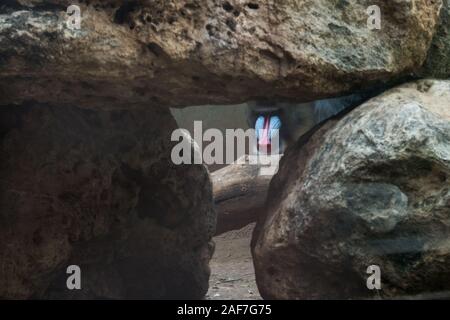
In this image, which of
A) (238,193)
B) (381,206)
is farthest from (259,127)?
(238,193)

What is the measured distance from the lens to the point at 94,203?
9.80 ft

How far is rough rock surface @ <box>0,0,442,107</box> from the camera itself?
2193 mm

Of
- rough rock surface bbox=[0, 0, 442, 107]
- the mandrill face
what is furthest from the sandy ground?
rough rock surface bbox=[0, 0, 442, 107]

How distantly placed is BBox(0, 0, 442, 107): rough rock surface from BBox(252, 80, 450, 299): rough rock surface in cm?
21

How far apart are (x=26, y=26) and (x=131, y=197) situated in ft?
3.92

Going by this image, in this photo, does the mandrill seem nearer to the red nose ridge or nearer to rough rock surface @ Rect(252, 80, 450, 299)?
the red nose ridge

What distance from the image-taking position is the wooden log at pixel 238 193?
12.3 feet

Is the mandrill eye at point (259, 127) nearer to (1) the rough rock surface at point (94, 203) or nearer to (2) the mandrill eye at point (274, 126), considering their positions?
(2) the mandrill eye at point (274, 126)

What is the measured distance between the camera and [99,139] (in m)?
2.93

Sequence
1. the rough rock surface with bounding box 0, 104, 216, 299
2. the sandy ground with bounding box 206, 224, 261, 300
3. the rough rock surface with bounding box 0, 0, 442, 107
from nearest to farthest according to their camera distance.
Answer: the rough rock surface with bounding box 0, 0, 442, 107 < the sandy ground with bounding box 206, 224, 261, 300 < the rough rock surface with bounding box 0, 104, 216, 299

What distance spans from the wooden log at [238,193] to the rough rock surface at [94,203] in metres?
0.40

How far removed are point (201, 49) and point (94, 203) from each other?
1041 millimetres

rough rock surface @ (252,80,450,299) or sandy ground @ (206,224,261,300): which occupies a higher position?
rough rock surface @ (252,80,450,299)
